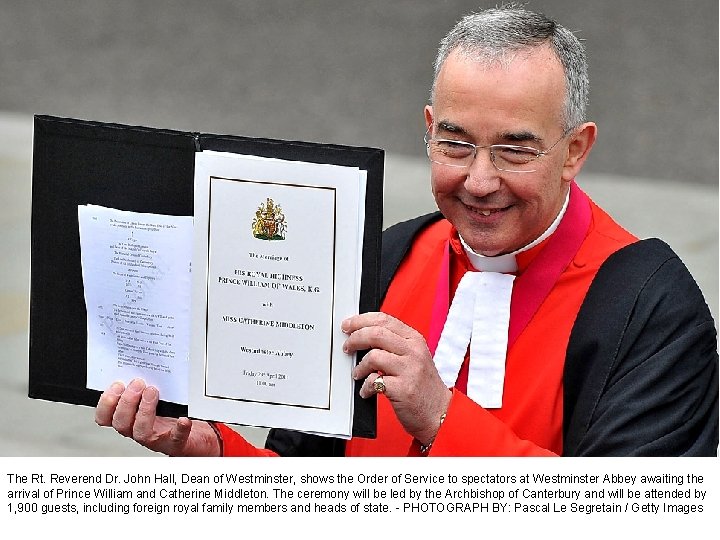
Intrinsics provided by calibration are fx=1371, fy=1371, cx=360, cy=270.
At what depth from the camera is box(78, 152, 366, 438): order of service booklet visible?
8.16 feet

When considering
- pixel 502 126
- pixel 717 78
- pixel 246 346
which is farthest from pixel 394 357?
pixel 717 78

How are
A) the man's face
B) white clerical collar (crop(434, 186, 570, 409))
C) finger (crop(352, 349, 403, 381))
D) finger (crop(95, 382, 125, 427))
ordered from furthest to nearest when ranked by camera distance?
white clerical collar (crop(434, 186, 570, 409)) → finger (crop(95, 382, 125, 427)) → the man's face → finger (crop(352, 349, 403, 381))

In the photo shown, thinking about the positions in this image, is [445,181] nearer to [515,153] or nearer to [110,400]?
[515,153]

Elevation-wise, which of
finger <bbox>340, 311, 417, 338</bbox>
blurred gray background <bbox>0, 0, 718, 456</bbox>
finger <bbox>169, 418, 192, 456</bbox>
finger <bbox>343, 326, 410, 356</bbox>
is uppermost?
blurred gray background <bbox>0, 0, 718, 456</bbox>

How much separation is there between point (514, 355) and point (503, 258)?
216 mm

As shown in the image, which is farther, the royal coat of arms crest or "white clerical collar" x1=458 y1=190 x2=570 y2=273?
"white clerical collar" x1=458 y1=190 x2=570 y2=273

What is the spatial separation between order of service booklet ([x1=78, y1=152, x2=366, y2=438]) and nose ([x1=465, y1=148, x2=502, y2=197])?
0.84 feet

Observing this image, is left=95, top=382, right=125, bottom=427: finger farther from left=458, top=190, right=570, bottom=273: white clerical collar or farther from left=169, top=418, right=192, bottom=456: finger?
left=458, top=190, right=570, bottom=273: white clerical collar

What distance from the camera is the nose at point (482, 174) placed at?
2.60 metres

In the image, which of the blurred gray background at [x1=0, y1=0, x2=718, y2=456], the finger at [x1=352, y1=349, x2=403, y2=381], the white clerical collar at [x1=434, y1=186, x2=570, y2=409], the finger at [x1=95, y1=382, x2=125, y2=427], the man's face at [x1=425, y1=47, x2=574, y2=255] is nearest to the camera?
the finger at [x1=352, y1=349, x2=403, y2=381]

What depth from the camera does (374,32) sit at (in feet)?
31.4

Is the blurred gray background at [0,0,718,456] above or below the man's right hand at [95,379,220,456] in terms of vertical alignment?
above

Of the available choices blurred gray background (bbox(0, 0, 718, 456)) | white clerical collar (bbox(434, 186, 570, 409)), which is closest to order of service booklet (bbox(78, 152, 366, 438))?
white clerical collar (bbox(434, 186, 570, 409))

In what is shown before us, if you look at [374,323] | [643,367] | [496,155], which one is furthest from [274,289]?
[643,367]
